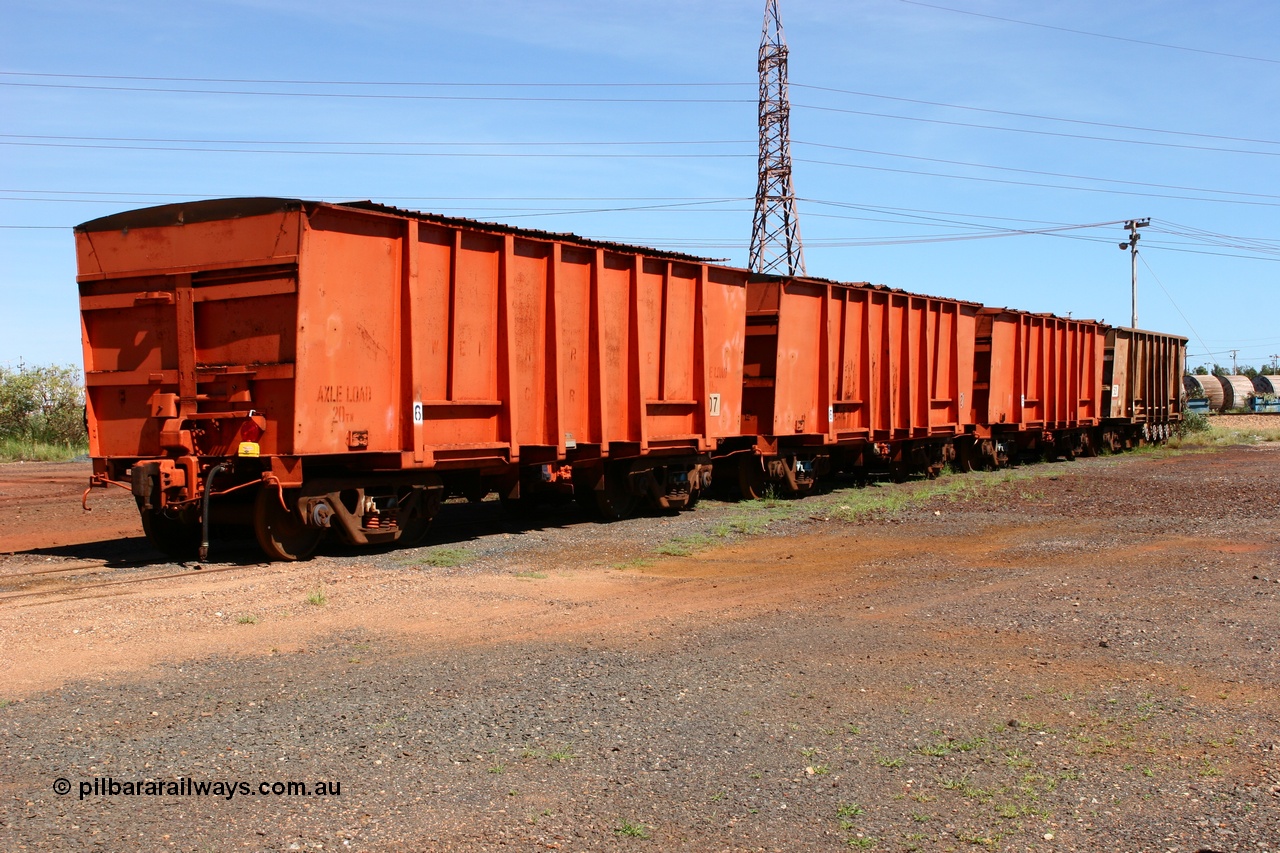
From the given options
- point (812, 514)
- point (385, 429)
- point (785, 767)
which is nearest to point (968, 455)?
point (812, 514)

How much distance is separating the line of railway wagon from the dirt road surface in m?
0.85

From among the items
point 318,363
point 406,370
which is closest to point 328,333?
point 318,363

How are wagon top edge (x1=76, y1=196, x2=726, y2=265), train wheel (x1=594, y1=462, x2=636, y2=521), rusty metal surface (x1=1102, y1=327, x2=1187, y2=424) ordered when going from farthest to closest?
rusty metal surface (x1=1102, y1=327, x2=1187, y2=424) < train wheel (x1=594, y1=462, x2=636, y2=521) < wagon top edge (x1=76, y1=196, x2=726, y2=265)

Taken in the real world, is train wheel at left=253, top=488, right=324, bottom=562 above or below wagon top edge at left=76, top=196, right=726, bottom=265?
below

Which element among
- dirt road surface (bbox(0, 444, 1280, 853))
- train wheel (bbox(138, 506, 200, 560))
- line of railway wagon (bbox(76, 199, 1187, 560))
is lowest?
dirt road surface (bbox(0, 444, 1280, 853))

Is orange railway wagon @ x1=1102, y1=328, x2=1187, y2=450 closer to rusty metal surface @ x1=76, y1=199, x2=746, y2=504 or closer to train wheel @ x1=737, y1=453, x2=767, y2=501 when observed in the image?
train wheel @ x1=737, y1=453, x2=767, y2=501

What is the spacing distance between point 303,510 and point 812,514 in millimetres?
7650

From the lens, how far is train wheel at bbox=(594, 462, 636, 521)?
14.8 m

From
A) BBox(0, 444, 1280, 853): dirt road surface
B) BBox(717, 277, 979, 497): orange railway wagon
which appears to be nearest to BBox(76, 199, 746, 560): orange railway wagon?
BBox(0, 444, 1280, 853): dirt road surface

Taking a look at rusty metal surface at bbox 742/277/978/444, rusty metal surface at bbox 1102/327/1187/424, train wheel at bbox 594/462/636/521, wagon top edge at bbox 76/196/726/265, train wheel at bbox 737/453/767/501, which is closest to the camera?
wagon top edge at bbox 76/196/726/265

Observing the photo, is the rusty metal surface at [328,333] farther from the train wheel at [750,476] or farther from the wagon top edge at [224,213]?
the train wheel at [750,476]

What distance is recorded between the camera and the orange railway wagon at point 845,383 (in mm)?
17344

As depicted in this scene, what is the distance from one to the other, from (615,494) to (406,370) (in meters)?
4.60

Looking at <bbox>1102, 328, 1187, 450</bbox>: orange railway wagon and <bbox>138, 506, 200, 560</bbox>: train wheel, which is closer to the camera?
<bbox>138, 506, 200, 560</bbox>: train wheel
